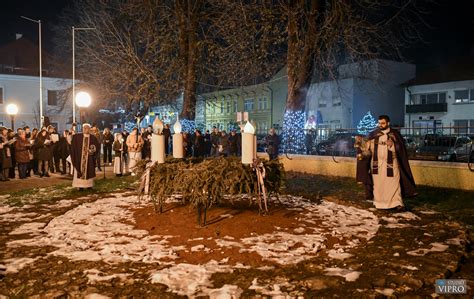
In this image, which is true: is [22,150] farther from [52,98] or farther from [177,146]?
[52,98]

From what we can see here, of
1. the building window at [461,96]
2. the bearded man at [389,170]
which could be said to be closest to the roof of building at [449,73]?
the building window at [461,96]

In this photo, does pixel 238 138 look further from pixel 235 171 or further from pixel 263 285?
pixel 263 285

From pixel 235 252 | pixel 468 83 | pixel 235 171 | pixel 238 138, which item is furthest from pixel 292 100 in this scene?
pixel 468 83

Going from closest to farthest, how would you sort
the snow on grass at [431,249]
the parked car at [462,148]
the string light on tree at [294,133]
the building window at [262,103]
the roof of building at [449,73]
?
the snow on grass at [431,249]
the parked car at [462,148]
the string light on tree at [294,133]
the roof of building at [449,73]
the building window at [262,103]

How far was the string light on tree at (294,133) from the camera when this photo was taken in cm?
1773

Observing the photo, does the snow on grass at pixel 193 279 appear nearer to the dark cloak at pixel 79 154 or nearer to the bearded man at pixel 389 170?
the bearded man at pixel 389 170

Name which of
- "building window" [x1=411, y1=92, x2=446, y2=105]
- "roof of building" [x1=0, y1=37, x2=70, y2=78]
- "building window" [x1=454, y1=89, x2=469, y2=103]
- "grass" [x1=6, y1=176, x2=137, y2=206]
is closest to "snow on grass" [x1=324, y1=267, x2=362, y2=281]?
"grass" [x1=6, y1=176, x2=137, y2=206]

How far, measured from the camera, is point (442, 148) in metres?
13.0

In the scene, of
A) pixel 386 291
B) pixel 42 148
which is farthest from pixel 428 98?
pixel 386 291

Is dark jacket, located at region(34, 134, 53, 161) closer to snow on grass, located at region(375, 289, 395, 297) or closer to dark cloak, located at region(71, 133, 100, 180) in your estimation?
dark cloak, located at region(71, 133, 100, 180)

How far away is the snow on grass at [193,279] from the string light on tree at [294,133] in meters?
12.9

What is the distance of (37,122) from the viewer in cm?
4847

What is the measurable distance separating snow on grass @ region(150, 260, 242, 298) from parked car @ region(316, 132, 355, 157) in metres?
11.1

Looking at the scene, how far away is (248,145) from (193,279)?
9.21ft
